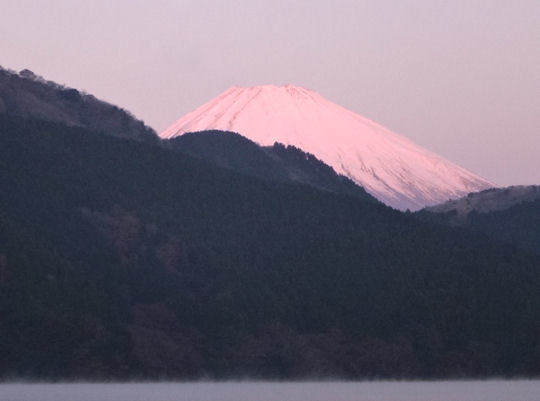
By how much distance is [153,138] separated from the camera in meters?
135

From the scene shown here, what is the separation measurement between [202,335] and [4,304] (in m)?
15.6

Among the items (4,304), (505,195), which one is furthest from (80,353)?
(505,195)

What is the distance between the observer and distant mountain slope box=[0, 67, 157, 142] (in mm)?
126812

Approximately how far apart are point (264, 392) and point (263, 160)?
3408 inches

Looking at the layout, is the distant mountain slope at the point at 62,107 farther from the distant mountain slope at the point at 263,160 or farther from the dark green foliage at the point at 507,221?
the dark green foliage at the point at 507,221

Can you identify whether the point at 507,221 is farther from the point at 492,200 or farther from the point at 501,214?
the point at 492,200

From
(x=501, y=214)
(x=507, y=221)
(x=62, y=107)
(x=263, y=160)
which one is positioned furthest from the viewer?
(x=263, y=160)

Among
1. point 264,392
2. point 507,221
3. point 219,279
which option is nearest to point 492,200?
point 507,221

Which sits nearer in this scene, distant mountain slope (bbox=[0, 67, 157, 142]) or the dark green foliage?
distant mountain slope (bbox=[0, 67, 157, 142])

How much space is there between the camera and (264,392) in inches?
2783

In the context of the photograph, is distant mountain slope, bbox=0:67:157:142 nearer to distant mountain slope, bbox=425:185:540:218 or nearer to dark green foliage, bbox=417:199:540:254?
dark green foliage, bbox=417:199:540:254

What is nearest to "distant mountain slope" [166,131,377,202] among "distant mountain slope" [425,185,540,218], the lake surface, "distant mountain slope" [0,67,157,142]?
"distant mountain slope" [425,185,540,218]

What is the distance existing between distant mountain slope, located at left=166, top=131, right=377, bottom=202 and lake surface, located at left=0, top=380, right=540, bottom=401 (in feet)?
217

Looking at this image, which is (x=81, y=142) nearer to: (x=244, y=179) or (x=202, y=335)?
(x=244, y=179)
